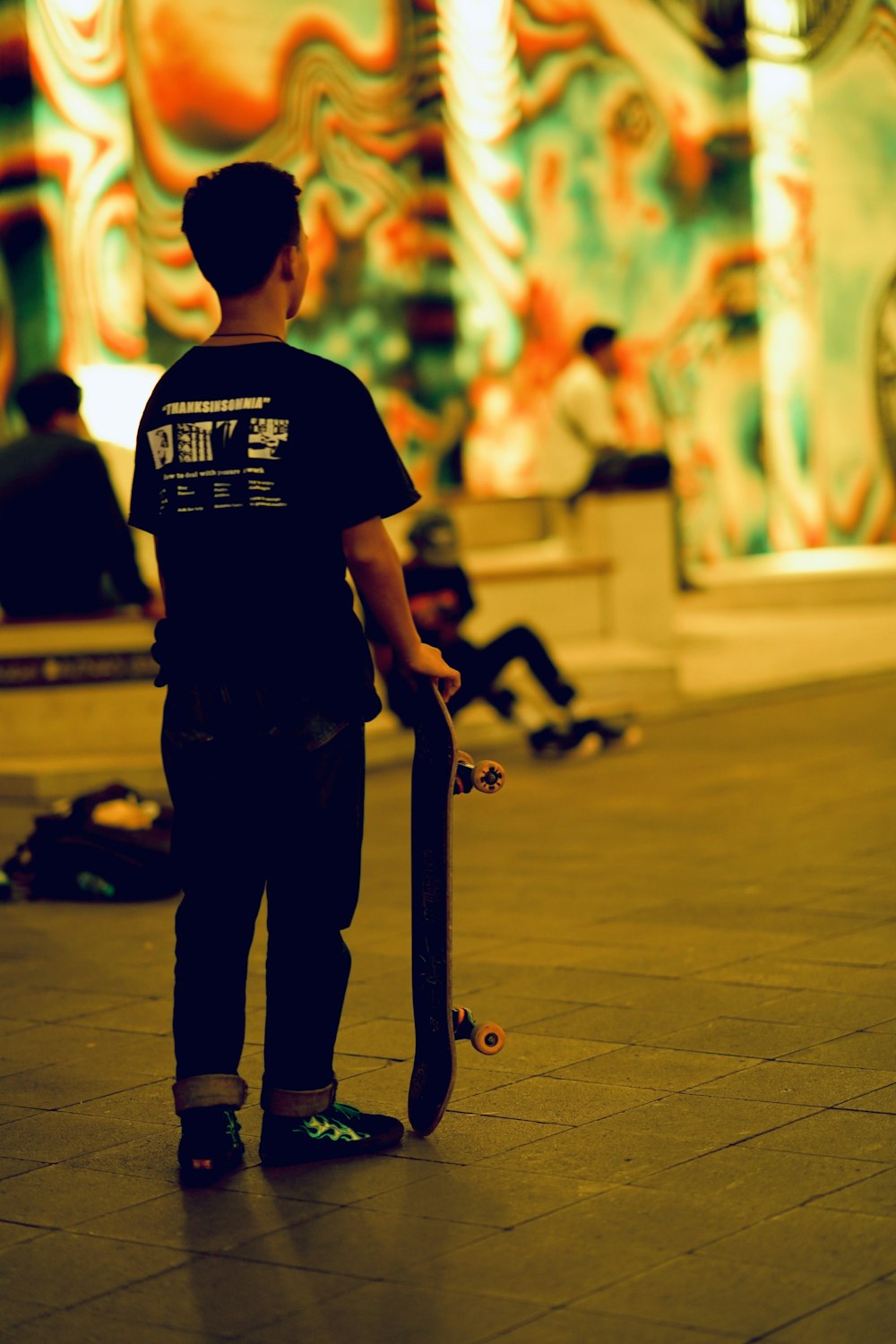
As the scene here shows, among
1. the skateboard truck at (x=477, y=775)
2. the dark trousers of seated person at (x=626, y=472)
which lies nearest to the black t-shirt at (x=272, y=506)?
the skateboard truck at (x=477, y=775)

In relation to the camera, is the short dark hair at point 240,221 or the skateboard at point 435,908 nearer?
the short dark hair at point 240,221

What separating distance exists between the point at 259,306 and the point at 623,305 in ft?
58.6

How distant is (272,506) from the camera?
3.84 meters

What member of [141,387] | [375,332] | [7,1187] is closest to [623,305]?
[375,332]

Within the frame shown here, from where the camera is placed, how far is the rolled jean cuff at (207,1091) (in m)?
3.90

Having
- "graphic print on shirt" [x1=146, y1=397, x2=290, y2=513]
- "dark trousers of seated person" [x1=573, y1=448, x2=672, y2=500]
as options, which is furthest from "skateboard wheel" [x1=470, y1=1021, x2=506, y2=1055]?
"dark trousers of seated person" [x1=573, y1=448, x2=672, y2=500]

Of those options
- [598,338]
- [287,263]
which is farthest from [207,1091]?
[598,338]

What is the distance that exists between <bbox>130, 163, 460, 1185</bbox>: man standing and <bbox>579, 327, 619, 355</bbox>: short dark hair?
950cm

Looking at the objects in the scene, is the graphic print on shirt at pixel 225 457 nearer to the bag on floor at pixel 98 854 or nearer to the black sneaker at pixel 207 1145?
the black sneaker at pixel 207 1145

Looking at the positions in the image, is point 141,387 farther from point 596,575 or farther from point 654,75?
point 654,75

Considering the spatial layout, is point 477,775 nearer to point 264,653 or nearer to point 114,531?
point 264,653

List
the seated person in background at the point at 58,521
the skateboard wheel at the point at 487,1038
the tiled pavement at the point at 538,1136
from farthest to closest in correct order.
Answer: the seated person in background at the point at 58,521 < the skateboard wheel at the point at 487,1038 < the tiled pavement at the point at 538,1136

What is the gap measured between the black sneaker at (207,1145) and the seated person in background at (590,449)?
10136mm

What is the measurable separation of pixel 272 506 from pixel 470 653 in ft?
19.3
